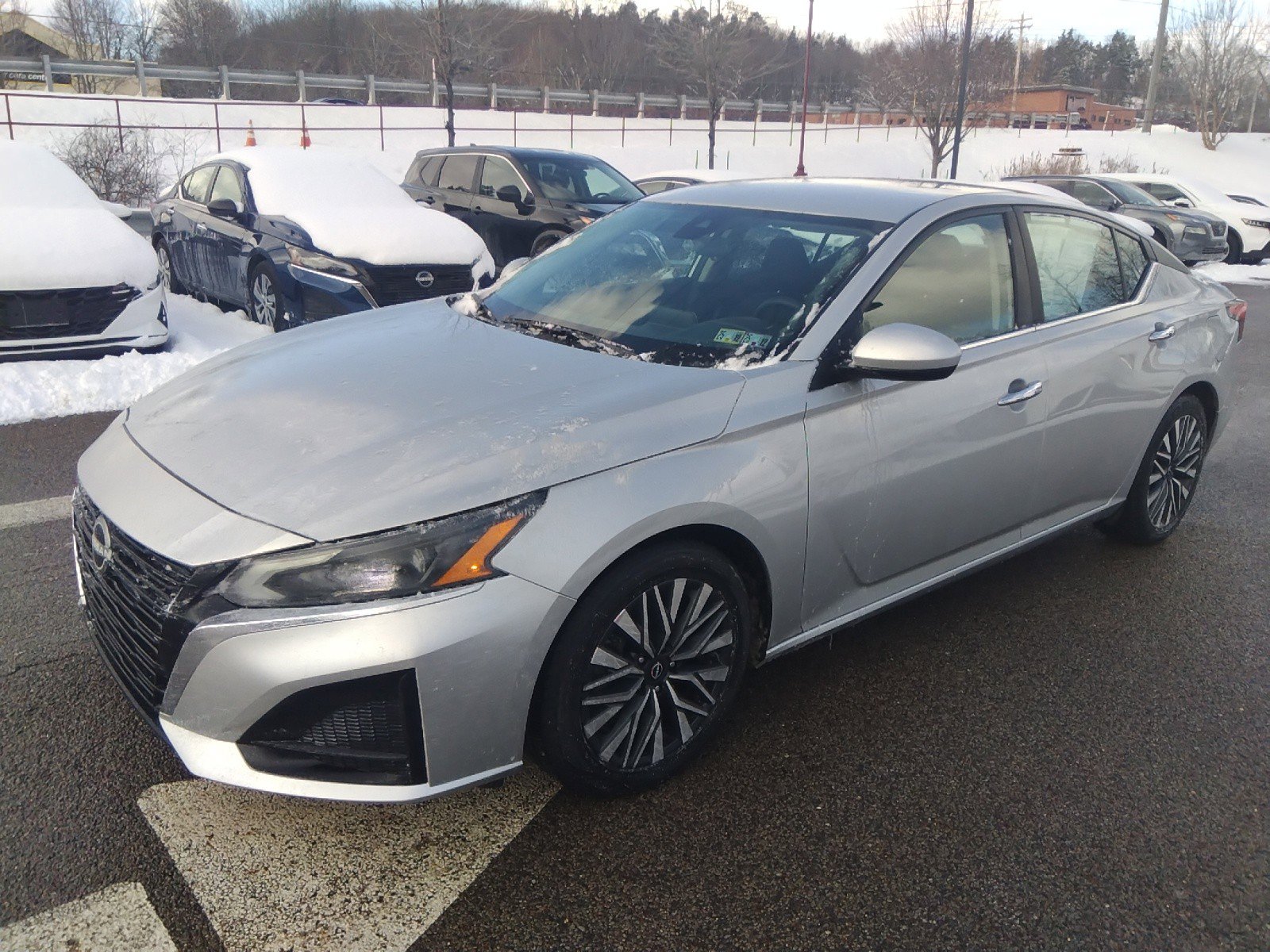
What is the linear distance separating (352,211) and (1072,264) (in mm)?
6466

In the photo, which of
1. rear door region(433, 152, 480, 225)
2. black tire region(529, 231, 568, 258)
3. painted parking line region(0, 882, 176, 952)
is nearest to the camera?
painted parking line region(0, 882, 176, 952)

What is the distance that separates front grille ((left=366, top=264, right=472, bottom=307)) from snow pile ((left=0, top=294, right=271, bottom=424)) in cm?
128

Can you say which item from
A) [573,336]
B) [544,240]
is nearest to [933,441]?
[573,336]

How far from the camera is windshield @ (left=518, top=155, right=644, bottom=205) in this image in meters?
11.5

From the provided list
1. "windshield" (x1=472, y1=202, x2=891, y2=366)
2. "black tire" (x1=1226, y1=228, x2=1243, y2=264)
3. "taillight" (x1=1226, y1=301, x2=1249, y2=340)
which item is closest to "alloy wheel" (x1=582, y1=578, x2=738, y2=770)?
"windshield" (x1=472, y1=202, x2=891, y2=366)

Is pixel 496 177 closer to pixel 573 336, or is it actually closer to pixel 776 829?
pixel 573 336

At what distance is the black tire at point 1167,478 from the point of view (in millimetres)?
4480

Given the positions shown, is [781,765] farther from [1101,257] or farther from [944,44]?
[944,44]

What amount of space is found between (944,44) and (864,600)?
36967mm

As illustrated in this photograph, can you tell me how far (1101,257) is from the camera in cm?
425

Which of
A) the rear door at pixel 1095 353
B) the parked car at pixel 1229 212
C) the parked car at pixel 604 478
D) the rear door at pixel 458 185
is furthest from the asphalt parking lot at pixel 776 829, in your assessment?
the parked car at pixel 1229 212

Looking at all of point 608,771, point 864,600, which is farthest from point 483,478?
point 864,600

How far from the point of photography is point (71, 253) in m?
6.93

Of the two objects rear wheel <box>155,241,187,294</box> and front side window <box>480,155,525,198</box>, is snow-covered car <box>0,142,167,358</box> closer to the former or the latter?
rear wheel <box>155,241,187,294</box>
